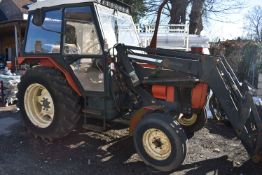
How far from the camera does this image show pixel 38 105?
541 centimetres

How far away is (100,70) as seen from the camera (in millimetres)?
4688

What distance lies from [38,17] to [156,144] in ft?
9.03

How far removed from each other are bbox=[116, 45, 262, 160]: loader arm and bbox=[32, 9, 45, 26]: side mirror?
63.5 inches

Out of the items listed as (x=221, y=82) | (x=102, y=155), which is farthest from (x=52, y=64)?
(x=221, y=82)

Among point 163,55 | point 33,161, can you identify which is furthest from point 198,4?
point 33,161

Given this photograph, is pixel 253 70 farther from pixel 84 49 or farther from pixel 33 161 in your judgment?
pixel 33 161

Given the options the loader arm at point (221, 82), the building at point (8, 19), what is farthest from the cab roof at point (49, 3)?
the building at point (8, 19)

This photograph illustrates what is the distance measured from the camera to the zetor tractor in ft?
13.2

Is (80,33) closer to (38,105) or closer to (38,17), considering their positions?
(38,17)

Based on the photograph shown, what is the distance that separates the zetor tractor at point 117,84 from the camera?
4031mm

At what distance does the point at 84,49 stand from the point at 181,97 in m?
1.62

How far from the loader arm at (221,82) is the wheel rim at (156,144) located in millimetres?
565

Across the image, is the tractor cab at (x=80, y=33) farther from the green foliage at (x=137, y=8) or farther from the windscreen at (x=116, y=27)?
the green foliage at (x=137, y=8)

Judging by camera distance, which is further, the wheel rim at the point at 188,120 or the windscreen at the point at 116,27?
the wheel rim at the point at 188,120
